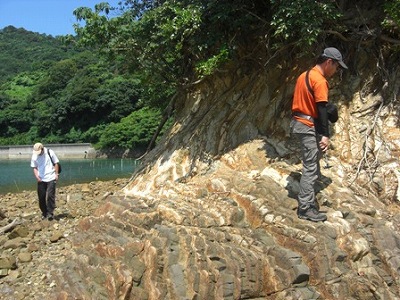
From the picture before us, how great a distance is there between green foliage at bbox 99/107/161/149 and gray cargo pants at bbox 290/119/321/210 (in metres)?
43.8

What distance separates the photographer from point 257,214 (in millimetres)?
6293

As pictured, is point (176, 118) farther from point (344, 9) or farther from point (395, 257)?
point (395, 257)

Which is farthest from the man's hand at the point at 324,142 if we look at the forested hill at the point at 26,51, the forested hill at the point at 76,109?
the forested hill at the point at 26,51

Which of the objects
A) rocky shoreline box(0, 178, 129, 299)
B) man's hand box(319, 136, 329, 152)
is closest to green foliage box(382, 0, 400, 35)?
man's hand box(319, 136, 329, 152)

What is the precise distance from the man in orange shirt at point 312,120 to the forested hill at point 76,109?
1617 inches

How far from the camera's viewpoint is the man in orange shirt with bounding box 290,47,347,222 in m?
6.03

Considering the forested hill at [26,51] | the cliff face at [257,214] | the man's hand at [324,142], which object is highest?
the forested hill at [26,51]

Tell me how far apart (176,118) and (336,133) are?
14.0 feet

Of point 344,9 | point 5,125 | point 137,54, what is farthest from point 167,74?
point 5,125

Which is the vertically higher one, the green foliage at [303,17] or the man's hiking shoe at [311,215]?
the green foliage at [303,17]

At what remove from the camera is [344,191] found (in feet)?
23.0

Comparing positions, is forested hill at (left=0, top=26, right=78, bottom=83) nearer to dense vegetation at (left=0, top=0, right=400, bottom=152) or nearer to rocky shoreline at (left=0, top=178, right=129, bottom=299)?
dense vegetation at (left=0, top=0, right=400, bottom=152)

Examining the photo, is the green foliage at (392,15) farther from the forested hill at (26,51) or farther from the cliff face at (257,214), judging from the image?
the forested hill at (26,51)

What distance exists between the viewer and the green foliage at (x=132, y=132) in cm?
5150
